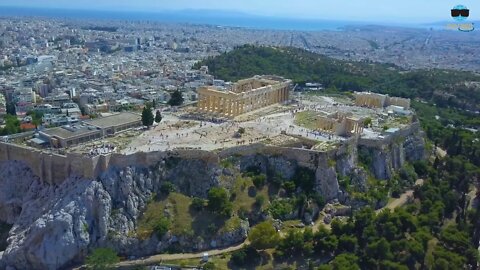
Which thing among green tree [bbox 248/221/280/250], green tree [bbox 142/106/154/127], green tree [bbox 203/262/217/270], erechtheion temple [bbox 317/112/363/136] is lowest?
green tree [bbox 203/262/217/270]

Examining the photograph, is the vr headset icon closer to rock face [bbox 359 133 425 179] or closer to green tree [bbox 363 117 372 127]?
rock face [bbox 359 133 425 179]

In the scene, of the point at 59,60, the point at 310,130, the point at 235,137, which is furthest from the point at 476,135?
the point at 59,60

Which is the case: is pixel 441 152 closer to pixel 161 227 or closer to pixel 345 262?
pixel 345 262

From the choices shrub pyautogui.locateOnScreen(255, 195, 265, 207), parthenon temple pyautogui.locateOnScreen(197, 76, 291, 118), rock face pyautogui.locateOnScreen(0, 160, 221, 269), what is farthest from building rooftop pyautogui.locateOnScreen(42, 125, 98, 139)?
shrub pyautogui.locateOnScreen(255, 195, 265, 207)

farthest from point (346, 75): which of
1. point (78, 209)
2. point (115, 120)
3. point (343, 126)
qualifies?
point (78, 209)

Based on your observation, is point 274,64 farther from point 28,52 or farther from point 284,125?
point 28,52

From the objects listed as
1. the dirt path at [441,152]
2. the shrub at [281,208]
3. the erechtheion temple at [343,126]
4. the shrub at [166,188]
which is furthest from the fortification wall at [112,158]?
the dirt path at [441,152]
